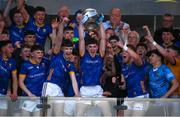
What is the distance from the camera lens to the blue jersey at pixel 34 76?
33.2 feet

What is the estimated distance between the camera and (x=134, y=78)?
10.4 m

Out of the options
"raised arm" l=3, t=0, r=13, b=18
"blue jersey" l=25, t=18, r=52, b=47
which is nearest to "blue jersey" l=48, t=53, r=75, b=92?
"blue jersey" l=25, t=18, r=52, b=47

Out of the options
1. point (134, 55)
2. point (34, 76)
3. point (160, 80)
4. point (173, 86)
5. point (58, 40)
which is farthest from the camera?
point (58, 40)

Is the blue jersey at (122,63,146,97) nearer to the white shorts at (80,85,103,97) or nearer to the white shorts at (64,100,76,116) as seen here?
the white shorts at (80,85,103,97)

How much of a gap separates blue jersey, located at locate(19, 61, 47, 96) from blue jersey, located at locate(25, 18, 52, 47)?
1.09 m

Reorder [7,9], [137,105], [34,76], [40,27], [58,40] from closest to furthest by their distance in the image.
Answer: [137,105]
[34,76]
[58,40]
[40,27]
[7,9]

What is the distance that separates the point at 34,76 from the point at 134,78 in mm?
1723

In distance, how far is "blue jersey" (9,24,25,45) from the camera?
11.2 metres

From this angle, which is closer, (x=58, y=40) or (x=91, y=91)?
(x=91, y=91)

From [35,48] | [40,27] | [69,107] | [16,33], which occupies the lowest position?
[69,107]

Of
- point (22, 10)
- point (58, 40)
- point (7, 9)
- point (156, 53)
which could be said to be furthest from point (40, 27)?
point (156, 53)

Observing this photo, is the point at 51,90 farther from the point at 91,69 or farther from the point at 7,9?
the point at 7,9

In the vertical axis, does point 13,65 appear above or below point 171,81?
above

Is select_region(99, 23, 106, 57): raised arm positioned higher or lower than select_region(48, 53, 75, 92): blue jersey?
higher
